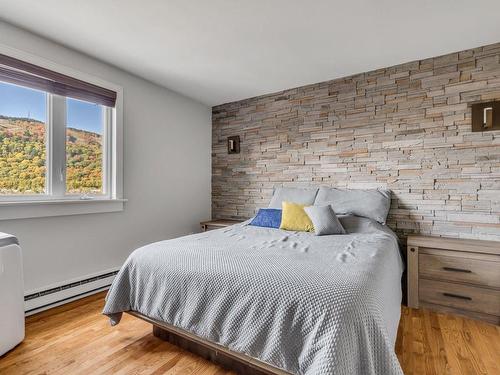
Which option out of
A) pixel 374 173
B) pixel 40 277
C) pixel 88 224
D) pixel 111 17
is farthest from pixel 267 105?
pixel 40 277

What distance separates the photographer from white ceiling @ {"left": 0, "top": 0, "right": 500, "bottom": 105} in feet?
6.06

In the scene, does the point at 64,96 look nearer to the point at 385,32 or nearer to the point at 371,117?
the point at 385,32

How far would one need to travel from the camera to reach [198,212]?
12.7 ft

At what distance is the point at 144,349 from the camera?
1.73 m

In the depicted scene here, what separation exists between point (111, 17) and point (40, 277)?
2.12 m

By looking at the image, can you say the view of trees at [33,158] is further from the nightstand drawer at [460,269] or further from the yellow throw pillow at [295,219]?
the nightstand drawer at [460,269]

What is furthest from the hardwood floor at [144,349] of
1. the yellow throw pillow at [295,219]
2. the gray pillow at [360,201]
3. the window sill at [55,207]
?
the yellow throw pillow at [295,219]

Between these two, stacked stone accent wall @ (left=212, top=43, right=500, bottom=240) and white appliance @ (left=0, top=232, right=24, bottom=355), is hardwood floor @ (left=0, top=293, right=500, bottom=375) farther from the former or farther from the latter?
stacked stone accent wall @ (left=212, top=43, right=500, bottom=240)

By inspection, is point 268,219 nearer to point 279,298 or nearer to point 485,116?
point 279,298

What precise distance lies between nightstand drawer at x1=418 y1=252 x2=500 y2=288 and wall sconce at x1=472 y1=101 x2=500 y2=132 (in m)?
1.16

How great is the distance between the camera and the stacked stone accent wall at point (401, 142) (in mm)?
2424

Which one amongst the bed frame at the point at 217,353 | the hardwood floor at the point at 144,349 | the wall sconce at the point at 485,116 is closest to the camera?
the bed frame at the point at 217,353

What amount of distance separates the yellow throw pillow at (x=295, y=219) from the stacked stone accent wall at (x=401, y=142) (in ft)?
2.27

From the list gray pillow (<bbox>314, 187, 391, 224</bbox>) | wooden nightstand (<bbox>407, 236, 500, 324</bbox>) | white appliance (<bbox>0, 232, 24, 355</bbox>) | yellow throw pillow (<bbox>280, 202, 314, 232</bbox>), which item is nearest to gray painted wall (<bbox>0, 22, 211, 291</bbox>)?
white appliance (<bbox>0, 232, 24, 355</bbox>)
